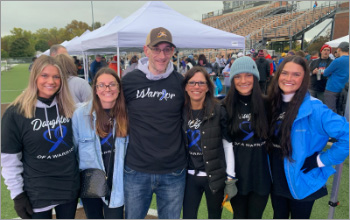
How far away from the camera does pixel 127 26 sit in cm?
557

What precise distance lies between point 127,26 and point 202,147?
4456 mm

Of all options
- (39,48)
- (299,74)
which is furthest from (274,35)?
(39,48)

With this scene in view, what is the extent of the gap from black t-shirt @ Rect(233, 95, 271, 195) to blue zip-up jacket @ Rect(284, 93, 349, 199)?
0.65 ft

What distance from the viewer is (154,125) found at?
6.51ft

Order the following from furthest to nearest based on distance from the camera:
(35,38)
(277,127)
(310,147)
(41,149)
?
(35,38) → (277,127) → (310,147) → (41,149)

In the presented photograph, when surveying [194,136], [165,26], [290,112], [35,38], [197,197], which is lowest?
[197,197]

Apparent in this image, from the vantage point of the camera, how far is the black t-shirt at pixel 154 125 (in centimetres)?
199

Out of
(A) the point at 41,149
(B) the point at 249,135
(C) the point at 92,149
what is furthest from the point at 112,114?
(B) the point at 249,135

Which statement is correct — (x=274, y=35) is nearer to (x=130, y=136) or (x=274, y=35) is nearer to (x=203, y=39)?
(x=203, y=39)

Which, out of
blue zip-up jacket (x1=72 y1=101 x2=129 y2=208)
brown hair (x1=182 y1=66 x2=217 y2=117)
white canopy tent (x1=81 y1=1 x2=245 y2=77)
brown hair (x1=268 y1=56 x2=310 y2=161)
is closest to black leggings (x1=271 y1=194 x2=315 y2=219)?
brown hair (x1=268 y1=56 x2=310 y2=161)

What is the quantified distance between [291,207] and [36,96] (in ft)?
7.84

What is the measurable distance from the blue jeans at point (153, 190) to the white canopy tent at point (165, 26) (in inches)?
157

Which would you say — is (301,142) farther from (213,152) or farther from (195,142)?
(195,142)

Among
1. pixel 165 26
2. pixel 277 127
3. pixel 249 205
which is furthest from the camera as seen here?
pixel 165 26
